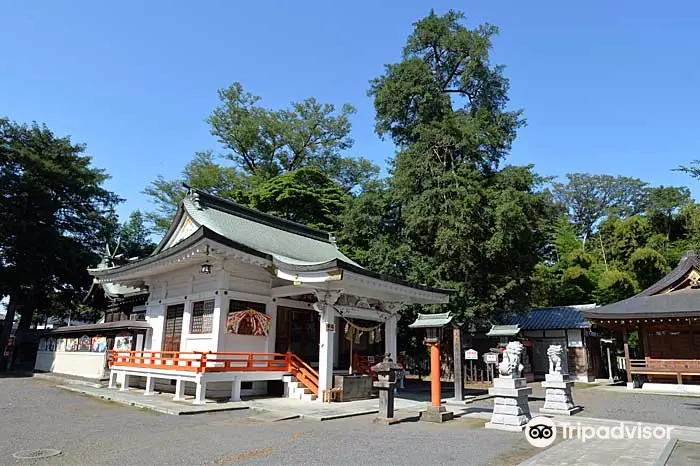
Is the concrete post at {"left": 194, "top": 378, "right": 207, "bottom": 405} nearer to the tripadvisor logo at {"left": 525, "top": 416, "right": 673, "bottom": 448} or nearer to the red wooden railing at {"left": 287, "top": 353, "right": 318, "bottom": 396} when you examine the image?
the red wooden railing at {"left": 287, "top": 353, "right": 318, "bottom": 396}

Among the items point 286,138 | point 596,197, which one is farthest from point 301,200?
point 596,197

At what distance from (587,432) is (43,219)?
3280 centimetres

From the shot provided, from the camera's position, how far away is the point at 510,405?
9.44m

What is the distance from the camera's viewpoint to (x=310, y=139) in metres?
37.8

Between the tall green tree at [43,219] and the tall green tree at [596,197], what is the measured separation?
45016mm

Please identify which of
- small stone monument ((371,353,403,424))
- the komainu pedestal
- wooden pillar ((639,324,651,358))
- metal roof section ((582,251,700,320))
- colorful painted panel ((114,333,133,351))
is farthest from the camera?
wooden pillar ((639,324,651,358))

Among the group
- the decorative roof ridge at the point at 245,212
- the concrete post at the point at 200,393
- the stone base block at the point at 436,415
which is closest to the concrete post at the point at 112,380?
the concrete post at the point at 200,393

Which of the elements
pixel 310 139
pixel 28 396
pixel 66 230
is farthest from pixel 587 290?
pixel 66 230

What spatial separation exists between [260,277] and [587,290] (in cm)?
2850

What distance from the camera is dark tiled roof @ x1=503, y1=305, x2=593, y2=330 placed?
2594cm

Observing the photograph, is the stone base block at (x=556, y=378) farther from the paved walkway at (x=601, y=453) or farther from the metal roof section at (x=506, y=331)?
the paved walkway at (x=601, y=453)

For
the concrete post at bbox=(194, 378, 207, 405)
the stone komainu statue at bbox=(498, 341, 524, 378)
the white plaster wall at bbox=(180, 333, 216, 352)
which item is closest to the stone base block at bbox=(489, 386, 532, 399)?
the stone komainu statue at bbox=(498, 341, 524, 378)

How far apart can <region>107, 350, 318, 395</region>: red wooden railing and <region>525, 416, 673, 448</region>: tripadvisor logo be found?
636 cm

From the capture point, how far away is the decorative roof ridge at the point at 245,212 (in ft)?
57.3
